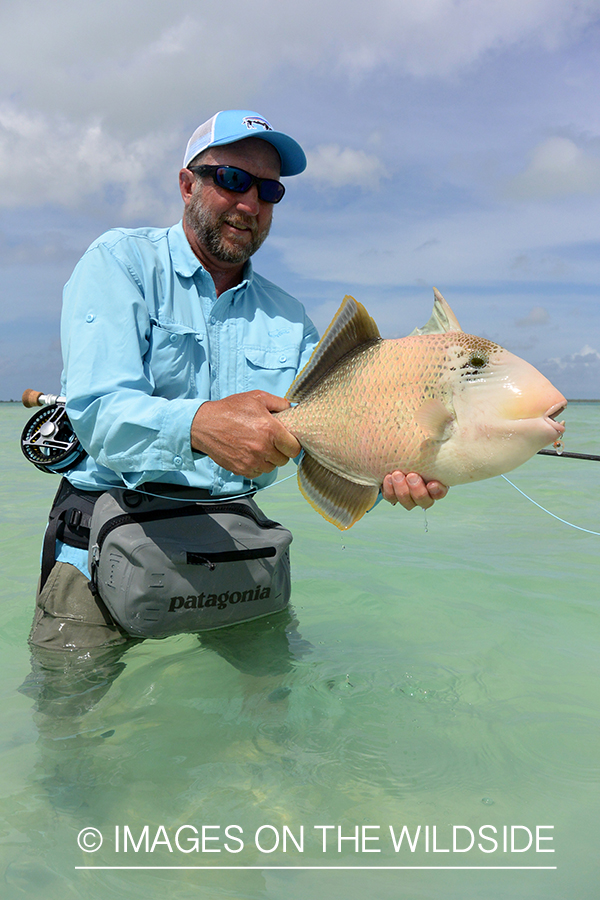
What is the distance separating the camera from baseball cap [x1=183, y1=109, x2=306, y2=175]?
332 centimetres

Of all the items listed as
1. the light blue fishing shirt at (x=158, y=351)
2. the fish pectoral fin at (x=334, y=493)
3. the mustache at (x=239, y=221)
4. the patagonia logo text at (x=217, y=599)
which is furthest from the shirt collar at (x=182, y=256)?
the patagonia logo text at (x=217, y=599)

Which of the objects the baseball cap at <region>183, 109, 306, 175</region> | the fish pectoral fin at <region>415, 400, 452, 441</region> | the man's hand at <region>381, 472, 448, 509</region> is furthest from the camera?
the baseball cap at <region>183, 109, 306, 175</region>

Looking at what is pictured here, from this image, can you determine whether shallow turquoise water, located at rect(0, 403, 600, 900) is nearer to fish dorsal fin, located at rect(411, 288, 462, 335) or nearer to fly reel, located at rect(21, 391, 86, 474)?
fly reel, located at rect(21, 391, 86, 474)

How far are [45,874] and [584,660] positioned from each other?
3017 millimetres

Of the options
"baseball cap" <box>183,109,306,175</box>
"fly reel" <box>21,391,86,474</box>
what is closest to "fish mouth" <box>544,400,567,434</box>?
"baseball cap" <box>183,109,306,175</box>

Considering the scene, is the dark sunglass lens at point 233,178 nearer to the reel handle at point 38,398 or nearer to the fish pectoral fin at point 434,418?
the reel handle at point 38,398

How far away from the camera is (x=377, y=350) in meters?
2.42

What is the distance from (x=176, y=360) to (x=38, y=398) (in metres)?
1.10

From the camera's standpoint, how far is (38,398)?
3.82 meters

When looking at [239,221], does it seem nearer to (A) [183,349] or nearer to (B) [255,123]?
(B) [255,123]

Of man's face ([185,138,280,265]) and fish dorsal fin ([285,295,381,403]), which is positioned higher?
man's face ([185,138,280,265])

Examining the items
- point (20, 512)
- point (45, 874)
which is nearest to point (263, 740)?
point (45, 874)

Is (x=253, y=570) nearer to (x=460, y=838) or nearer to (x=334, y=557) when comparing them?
(x=460, y=838)

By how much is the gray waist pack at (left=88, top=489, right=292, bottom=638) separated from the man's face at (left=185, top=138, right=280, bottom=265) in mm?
1382
